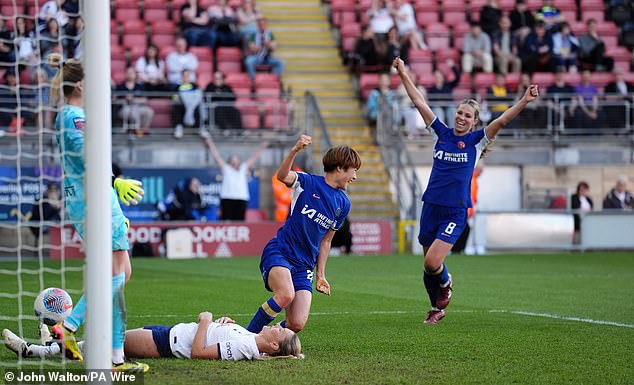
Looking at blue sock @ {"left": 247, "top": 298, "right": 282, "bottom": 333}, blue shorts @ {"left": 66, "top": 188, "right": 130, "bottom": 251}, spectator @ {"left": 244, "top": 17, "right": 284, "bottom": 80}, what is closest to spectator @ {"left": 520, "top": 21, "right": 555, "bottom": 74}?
spectator @ {"left": 244, "top": 17, "right": 284, "bottom": 80}

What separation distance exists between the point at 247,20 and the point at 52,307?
19.5 m

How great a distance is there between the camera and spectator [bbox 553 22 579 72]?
2825 centimetres

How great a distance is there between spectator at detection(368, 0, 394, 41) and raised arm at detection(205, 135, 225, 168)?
5.81 meters

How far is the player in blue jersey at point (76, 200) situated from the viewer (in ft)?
24.7

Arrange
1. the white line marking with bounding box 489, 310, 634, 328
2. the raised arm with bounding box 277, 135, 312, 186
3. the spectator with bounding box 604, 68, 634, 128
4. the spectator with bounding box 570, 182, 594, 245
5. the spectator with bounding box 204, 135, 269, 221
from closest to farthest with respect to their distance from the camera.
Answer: the raised arm with bounding box 277, 135, 312, 186, the white line marking with bounding box 489, 310, 634, 328, the spectator with bounding box 204, 135, 269, 221, the spectator with bounding box 570, 182, 594, 245, the spectator with bounding box 604, 68, 634, 128

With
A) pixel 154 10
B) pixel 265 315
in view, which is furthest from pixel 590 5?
pixel 265 315

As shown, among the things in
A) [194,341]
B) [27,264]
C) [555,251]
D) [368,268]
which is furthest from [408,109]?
[194,341]

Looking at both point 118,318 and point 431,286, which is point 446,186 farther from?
point 118,318

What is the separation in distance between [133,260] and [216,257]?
5.98 feet

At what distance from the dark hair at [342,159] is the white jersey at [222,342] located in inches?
65.8

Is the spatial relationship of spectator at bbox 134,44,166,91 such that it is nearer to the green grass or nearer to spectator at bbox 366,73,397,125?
spectator at bbox 366,73,397,125

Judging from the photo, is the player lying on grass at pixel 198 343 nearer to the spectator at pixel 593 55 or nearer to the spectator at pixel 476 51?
the spectator at pixel 476 51

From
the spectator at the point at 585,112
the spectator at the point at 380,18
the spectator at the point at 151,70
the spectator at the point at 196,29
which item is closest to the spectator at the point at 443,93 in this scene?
the spectator at the point at 380,18

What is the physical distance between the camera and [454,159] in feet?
38.2
